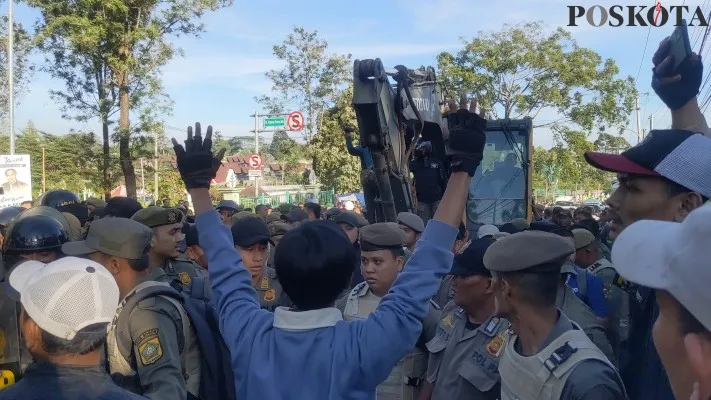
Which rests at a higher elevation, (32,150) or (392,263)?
(32,150)

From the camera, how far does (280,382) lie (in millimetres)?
2268

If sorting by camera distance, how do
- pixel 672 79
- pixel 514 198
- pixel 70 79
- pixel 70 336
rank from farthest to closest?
pixel 70 79 → pixel 514 198 → pixel 672 79 → pixel 70 336

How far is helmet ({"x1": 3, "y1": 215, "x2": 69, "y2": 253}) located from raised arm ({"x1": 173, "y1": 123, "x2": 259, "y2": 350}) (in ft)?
7.77

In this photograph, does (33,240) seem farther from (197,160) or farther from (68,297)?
(68,297)

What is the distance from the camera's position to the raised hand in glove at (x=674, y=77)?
302 cm

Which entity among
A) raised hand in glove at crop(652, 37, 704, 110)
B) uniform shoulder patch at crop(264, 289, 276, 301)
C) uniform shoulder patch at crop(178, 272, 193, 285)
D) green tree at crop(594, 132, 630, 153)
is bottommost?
uniform shoulder patch at crop(264, 289, 276, 301)

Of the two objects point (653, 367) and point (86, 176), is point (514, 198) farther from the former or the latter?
point (86, 176)

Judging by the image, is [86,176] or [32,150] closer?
[86,176]

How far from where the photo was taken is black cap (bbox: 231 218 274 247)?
5.19 m

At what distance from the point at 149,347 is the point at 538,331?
1711 mm

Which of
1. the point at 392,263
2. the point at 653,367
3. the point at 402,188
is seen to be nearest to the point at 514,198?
the point at 402,188

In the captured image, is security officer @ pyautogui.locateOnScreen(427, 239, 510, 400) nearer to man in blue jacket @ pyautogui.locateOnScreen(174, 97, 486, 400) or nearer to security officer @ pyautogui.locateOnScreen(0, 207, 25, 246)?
man in blue jacket @ pyautogui.locateOnScreen(174, 97, 486, 400)

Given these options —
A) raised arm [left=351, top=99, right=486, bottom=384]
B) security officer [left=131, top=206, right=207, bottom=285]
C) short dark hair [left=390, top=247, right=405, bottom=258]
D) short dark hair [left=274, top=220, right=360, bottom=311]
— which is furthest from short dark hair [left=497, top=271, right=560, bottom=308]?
security officer [left=131, top=206, right=207, bottom=285]

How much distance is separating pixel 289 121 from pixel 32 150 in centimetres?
1696
